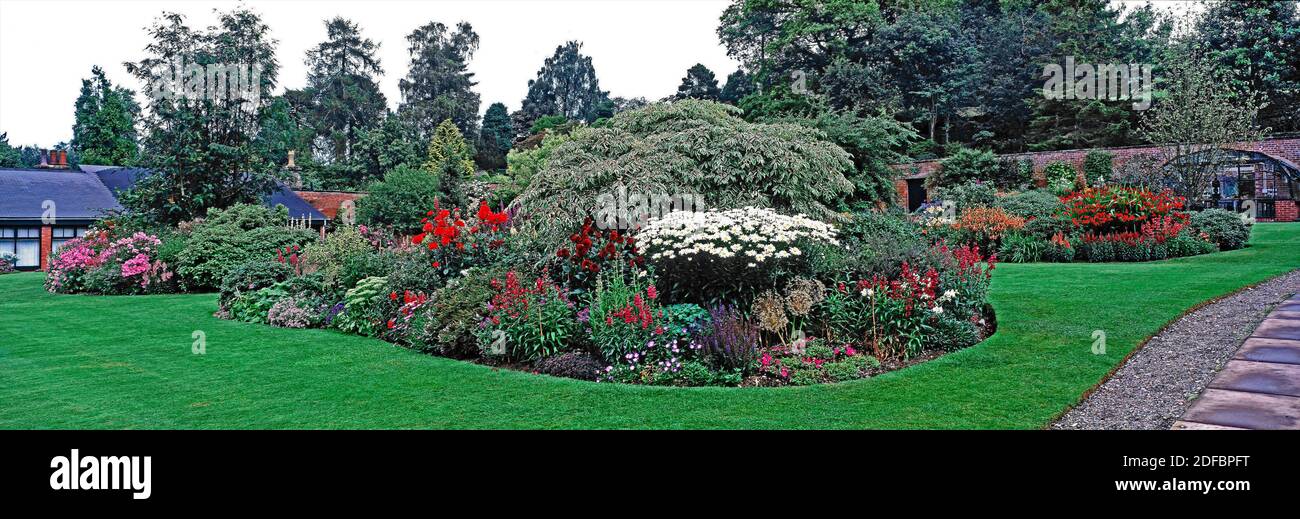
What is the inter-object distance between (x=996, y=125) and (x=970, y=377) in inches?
1413

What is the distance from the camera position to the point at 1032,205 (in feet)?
56.5

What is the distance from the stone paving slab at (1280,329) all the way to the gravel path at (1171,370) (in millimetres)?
94

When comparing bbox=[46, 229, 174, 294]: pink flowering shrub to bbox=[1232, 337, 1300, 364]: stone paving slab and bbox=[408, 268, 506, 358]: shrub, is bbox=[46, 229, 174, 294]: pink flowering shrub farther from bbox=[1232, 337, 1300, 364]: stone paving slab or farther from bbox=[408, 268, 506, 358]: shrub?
bbox=[1232, 337, 1300, 364]: stone paving slab

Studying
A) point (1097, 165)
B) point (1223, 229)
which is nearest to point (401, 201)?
point (1223, 229)

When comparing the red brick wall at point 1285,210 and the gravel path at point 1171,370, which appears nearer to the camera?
the gravel path at point 1171,370

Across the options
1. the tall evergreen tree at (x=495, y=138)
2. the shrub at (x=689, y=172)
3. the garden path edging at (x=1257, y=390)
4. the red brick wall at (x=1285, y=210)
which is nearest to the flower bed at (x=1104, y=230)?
the shrub at (x=689, y=172)

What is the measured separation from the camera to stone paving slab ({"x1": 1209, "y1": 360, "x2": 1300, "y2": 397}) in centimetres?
490

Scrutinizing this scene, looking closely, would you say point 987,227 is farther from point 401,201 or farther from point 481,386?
point 401,201

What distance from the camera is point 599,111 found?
56.3 meters

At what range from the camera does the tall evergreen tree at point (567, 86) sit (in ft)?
204

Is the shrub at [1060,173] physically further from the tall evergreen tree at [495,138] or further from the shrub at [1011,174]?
the tall evergreen tree at [495,138]

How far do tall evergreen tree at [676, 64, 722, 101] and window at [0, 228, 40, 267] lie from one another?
34538mm

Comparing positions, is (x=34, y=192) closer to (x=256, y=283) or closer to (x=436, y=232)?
(x=256, y=283)
